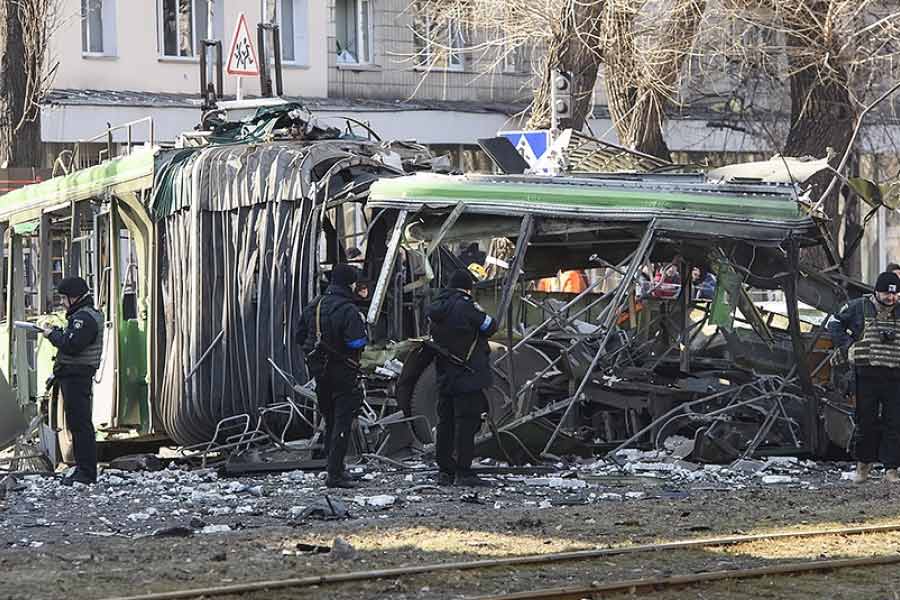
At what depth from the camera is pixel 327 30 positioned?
35.4 meters

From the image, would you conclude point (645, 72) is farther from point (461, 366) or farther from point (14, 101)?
point (461, 366)

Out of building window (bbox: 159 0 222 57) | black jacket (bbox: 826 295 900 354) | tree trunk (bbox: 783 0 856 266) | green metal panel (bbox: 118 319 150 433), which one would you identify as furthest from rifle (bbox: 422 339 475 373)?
building window (bbox: 159 0 222 57)

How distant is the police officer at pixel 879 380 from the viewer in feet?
46.7

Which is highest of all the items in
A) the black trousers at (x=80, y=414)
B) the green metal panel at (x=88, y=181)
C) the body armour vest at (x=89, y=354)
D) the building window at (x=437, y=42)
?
the building window at (x=437, y=42)

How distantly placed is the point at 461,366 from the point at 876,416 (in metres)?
3.20

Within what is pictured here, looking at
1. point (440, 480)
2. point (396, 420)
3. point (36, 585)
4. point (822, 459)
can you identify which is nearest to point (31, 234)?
point (396, 420)

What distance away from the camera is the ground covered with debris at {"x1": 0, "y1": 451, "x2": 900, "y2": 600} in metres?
10.0

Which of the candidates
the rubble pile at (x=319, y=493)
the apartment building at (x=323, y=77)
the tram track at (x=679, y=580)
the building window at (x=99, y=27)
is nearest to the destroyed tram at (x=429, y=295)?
the rubble pile at (x=319, y=493)

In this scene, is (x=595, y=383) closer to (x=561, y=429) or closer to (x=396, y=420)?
(x=561, y=429)

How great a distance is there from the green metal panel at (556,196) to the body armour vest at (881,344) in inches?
69.1

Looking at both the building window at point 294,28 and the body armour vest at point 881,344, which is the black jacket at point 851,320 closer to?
the body armour vest at point 881,344

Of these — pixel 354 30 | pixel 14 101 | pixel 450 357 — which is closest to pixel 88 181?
pixel 450 357

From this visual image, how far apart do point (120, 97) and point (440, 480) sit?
63.0 feet

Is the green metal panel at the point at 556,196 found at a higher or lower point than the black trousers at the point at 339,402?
higher
